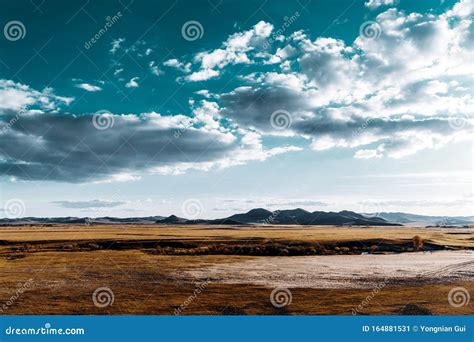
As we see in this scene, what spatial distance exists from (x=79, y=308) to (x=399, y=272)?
2751 cm

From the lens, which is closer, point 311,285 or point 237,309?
point 237,309

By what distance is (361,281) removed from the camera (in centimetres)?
3105

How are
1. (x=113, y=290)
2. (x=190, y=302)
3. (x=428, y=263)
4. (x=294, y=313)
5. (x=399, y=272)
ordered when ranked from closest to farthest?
(x=294, y=313)
(x=190, y=302)
(x=113, y=290)
(x=399, y=272)
(x=428, y=263)

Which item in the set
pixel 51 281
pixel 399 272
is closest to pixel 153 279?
pixel 51 281

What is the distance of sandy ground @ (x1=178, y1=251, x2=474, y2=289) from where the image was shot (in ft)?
99.7

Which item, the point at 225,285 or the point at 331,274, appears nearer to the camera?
the point at 225,285

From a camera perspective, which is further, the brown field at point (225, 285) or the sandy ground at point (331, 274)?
the sandy ground at point (331, 274)

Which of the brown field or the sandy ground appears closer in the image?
the brown field

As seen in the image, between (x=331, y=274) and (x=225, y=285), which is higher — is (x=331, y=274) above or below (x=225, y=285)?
below

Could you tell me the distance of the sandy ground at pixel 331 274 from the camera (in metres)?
30.4

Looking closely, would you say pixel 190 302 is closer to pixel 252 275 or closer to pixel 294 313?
→ pixel 294 313

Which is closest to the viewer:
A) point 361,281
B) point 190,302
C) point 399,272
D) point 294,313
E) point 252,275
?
point 294,313

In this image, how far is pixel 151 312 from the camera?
74.3 feet

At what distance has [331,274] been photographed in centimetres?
3459
